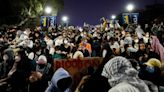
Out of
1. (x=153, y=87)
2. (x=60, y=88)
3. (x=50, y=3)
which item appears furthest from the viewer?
(x=50, y=3)

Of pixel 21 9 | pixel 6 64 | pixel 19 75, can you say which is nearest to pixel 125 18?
pixel 6 64

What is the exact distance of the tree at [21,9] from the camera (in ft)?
160

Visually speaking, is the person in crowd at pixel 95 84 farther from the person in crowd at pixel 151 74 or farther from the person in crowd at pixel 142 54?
the person in crowd at pixel 142 54

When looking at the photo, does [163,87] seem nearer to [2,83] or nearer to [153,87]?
[153,87]

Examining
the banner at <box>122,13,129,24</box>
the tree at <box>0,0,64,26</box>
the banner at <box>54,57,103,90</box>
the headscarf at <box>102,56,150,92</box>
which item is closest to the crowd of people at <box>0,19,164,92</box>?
the headscarf at <box>102,56,150,92</box>

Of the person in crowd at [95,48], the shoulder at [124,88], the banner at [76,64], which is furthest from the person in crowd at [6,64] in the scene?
the shoulder at [124,88]

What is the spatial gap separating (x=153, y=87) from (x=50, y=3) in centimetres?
5780

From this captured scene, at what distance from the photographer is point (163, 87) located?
6871mm

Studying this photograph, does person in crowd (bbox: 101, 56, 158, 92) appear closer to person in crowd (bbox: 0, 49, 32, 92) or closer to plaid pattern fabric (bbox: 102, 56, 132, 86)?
plaid pattern fabric (bbox: 102, 56, 132, 86)

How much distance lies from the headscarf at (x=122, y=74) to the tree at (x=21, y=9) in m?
41.5

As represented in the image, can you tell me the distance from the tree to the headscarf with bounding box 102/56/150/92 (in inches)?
1634

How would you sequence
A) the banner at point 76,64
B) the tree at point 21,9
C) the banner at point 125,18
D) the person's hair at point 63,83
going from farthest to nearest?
1. the tree at point 21,9
2. the banner at point 125,18
3. the banner at point 76,64
4. the person's hair at point 63,83

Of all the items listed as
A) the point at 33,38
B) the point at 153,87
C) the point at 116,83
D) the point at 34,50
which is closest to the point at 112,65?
the point at 116,83

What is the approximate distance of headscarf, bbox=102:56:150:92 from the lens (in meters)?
4.85
